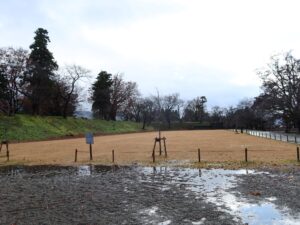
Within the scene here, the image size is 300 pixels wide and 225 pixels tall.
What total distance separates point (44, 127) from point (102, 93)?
33.0 meters

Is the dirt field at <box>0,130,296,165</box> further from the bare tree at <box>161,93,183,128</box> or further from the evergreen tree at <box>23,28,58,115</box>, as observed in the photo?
the bare tree at <box>161,93,183,128</box>

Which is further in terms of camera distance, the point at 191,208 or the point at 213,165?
the point at 213,165

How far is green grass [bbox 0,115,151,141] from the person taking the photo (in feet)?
163

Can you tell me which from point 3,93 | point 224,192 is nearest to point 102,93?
point 3,93

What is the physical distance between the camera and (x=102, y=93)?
3541 inches

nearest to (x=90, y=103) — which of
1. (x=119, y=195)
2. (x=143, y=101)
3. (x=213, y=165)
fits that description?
(x=143, y=101)

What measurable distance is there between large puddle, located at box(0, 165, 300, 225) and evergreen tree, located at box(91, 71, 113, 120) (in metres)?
72.7

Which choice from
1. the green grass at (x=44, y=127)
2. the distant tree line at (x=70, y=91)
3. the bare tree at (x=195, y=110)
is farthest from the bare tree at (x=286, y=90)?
the bare tree at (x=195, y=110)

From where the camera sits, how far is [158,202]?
1105cm

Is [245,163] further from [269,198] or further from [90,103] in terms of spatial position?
[90,103]

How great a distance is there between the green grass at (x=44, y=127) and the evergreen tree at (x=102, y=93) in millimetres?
9195

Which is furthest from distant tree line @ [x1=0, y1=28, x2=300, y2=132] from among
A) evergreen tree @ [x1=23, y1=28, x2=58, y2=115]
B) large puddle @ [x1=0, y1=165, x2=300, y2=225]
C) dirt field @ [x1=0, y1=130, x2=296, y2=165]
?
large puddle @ [x1=0, y1=165, x2=300, y2=225]

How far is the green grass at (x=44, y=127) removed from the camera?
49.8 metres

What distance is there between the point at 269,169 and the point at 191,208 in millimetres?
8742
